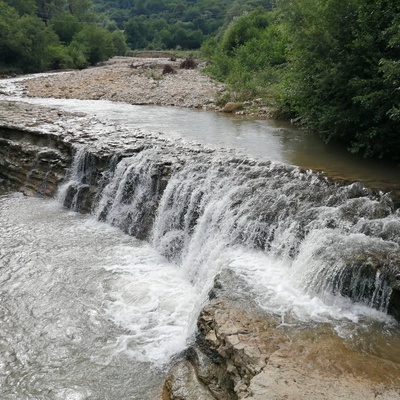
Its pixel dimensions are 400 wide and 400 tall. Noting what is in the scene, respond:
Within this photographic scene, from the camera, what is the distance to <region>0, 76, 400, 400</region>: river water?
5195 mm

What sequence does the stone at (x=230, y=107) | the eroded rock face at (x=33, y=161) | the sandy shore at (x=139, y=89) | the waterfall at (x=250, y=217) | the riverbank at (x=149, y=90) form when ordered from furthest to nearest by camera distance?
the sandy shore at (x=139, y=89) < the riverbank at (x=149, y=90) < the stone at (x=230, y=107) < the eroded rock face at (x=33, y=161) < the waterfall at (x=250, y=217)

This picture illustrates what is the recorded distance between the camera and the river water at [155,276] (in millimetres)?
5195

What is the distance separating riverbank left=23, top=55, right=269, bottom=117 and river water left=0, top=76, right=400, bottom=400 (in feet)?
22.5

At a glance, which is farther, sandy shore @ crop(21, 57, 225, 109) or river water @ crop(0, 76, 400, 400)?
sandy shore @ crop(21, 57, 225, 109)

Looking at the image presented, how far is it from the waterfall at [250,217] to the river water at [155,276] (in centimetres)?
3

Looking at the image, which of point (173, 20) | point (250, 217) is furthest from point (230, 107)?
point (173, 20)

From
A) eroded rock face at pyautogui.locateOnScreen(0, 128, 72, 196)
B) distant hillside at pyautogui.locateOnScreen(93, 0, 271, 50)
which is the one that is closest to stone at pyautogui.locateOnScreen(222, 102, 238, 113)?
eroded rock face at pyautogui.locateOnScreen(0, 128, 72, 196)

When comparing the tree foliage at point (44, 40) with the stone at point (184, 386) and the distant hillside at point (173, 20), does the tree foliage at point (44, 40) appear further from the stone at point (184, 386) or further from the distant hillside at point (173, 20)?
the stone at point (184, 386)

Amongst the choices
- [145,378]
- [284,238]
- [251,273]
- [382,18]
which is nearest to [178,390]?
[145,378]

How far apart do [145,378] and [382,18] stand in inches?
299

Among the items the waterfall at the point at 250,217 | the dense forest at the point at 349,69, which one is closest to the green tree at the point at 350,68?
the dense forest at the point at 349,69

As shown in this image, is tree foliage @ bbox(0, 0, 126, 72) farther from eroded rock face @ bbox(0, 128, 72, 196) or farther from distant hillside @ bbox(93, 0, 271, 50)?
eroded rock face @ bbox(0, 128, 72, 196)

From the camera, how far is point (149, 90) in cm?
2123

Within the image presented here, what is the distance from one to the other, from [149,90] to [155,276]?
1528 cm
